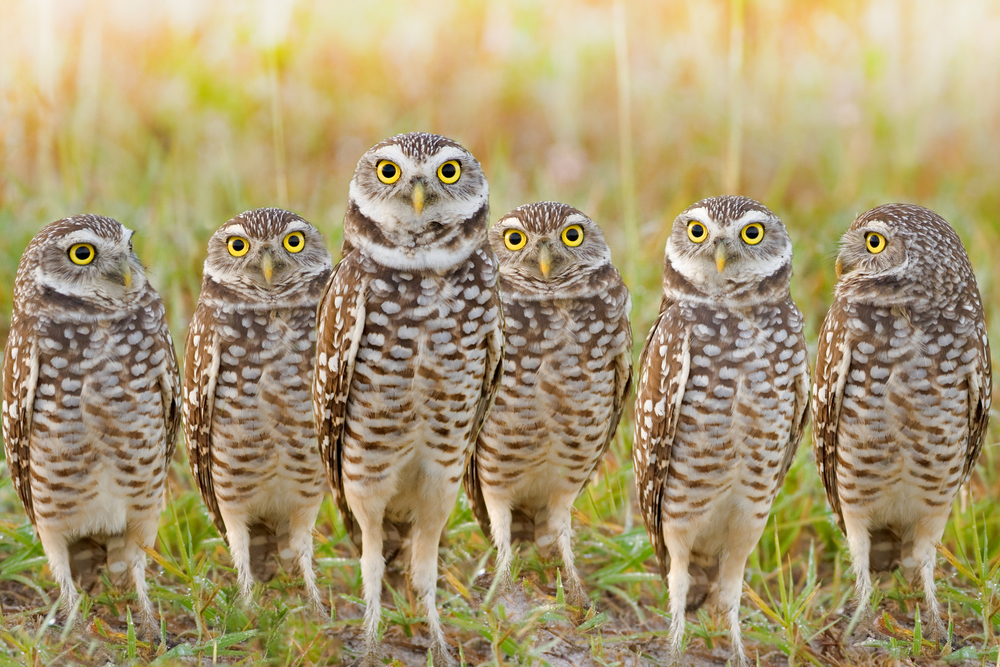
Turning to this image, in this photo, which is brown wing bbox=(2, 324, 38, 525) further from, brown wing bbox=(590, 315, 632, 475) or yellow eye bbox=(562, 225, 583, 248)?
brown wing bbox=(590, 315, 632, 475)

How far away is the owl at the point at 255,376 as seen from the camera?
3232 millimetres

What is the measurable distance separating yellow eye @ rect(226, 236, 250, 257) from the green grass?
0.35 m

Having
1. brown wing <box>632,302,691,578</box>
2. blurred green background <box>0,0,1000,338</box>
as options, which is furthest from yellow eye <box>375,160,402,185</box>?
blurred green background <box>0,0,1000,338</box>

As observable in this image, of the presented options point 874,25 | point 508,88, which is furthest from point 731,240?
point 874,25

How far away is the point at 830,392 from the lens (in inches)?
133

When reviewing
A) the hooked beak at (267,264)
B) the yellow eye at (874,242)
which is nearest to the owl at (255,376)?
the hooked beak at (267,264)

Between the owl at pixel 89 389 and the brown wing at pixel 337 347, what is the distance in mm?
575

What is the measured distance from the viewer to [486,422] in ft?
11.6

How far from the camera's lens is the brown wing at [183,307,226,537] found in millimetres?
3254

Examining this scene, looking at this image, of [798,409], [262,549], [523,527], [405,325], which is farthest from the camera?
[523,527]

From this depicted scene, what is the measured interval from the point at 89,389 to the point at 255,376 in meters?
0.52

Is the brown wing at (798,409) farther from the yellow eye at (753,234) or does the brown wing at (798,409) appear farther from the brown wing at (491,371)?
the brown wing at (491,371)

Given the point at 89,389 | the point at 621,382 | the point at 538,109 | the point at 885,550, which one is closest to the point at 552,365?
the point at 621,382

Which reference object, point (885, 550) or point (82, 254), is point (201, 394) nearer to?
point (82, 254)
